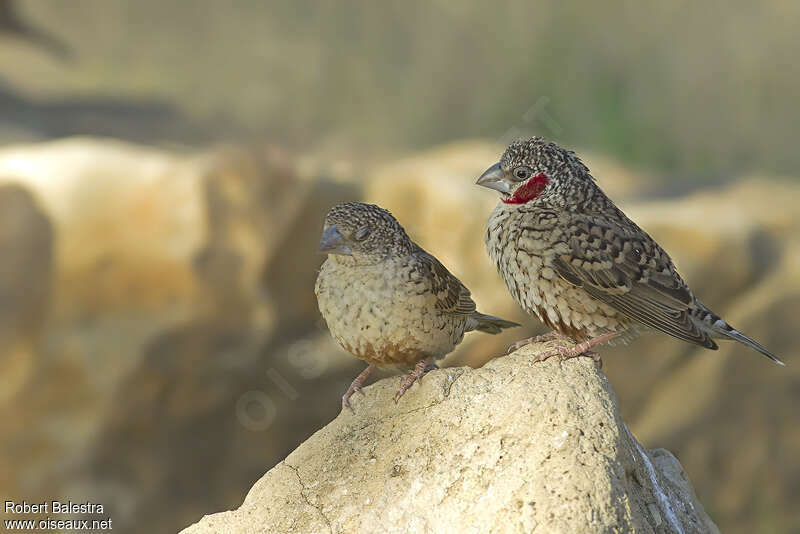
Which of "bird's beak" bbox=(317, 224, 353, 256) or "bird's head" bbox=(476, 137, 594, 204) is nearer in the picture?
"bird's beak" bbox=(317, 224, 353, 256)

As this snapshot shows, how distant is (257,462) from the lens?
9273 mm

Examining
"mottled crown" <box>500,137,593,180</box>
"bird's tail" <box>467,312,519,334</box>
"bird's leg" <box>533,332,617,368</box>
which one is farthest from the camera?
"bird's tail" <box>467,312,519,334</box>

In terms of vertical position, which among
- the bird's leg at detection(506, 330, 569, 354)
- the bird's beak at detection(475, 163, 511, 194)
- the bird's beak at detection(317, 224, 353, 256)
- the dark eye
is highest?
the bird's beak at detection(475, 163, 511, 194)

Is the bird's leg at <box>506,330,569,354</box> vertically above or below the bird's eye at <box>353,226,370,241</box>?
below

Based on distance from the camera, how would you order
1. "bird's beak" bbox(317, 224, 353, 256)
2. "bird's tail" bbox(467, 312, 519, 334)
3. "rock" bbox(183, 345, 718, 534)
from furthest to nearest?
1. "bird's tail" bbox(467, 312, 519, 334)
2. "bird's beak" bbox(317, 224, 353, 256)
3. "rock" bbox(183, 345, 718, 534)

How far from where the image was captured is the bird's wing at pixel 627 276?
408 centimetres

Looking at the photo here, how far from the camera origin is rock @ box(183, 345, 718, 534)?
339cm

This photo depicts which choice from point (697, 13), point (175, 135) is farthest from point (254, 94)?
point (697, 13)

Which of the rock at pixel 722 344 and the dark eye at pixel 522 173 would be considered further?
the rock at pixel 722 344

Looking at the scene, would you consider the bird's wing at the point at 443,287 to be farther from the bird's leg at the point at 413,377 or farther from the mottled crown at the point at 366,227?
the bird's leg at the point at 413,377

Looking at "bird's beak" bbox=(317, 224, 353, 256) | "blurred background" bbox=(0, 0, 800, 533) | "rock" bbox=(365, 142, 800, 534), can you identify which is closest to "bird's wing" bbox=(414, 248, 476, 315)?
"bird's beak" bbox=(317, 224, 353, 256)

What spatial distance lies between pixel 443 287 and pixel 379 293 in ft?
1.16

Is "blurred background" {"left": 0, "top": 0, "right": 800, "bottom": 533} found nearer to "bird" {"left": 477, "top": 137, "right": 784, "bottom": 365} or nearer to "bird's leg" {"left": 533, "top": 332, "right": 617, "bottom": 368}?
"bird" {"left": 477, "top": 137, "right": 784, "bottom": 365}

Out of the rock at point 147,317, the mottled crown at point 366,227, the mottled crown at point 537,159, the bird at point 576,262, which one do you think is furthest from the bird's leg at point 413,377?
the rock at point 147,317
